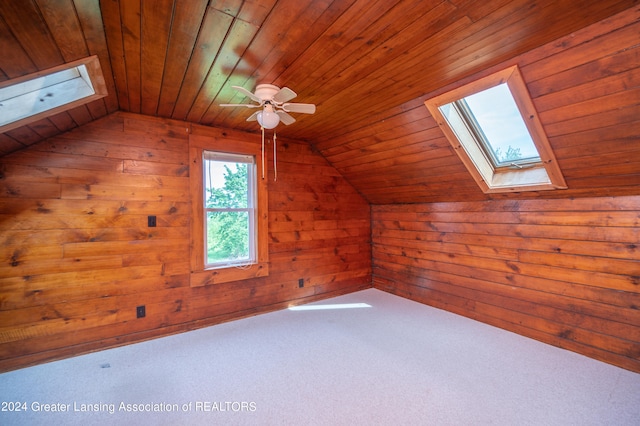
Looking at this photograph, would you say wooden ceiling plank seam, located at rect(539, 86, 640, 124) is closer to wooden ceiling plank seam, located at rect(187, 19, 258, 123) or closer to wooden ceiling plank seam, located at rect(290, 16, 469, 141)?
wooden ceiling plank seam, located at rect(290, 16, 469, 141)

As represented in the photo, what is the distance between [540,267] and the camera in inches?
109

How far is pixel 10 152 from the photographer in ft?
7.60

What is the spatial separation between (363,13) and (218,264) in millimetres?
2764

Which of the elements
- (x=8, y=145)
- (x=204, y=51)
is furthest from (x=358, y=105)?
(x=8, y=145)

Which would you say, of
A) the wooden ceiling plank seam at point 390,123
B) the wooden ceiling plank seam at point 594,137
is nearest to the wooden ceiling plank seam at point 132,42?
the wooden ceiling plank seam at point 390,123

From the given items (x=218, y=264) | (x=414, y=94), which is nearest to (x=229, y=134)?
(x=218, y=264)

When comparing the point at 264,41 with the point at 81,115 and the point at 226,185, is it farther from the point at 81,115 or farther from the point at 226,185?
the point at 226,185

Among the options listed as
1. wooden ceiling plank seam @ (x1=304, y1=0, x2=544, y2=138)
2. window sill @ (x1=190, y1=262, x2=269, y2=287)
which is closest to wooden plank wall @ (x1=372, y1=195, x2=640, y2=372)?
wooden ceiling plank seam @ (x1=304, y1=0, x2=544, y2=138)

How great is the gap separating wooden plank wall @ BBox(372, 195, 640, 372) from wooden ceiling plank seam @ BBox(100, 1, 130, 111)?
3.41 metres

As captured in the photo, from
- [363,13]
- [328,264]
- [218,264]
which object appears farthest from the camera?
[328,264]

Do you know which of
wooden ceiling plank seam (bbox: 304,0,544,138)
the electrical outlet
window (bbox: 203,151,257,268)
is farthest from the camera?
window (bbox: 203,151,257,268)

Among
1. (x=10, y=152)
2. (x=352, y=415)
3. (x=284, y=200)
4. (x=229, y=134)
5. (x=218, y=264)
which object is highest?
(x=229, y=134)

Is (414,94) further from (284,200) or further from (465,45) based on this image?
(284,200)

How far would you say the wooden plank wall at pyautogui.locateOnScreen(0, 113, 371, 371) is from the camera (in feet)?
7.73
